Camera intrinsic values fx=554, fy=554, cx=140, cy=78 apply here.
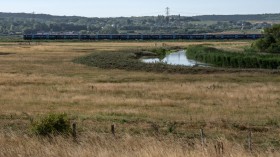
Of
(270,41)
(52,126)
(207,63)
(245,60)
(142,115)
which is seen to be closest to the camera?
(52,126)

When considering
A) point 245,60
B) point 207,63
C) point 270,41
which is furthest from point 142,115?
point 270,41

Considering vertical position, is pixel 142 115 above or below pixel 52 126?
below

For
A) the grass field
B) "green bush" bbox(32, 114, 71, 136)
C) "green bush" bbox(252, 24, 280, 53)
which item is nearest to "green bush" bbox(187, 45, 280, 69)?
"green bush" bbox(252, 24, 280, 53)

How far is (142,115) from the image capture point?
83.6 ft

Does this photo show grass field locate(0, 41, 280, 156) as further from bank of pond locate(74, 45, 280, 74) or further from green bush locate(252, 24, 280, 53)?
green bush locate(252, 24, 280, 53)

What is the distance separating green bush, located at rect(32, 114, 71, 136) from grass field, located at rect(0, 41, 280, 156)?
34cm

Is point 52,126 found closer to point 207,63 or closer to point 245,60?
point 245,60

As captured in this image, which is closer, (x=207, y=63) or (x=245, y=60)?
(x=245, y=60)

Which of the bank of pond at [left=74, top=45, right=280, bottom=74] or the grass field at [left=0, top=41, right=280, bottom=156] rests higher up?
the grass field at [left=0, top=41, right=280, bottom=156]

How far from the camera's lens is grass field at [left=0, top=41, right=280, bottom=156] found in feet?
37.4

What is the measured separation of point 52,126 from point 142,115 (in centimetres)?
1092

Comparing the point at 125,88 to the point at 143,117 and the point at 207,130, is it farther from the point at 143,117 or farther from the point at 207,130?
the point at 207,130

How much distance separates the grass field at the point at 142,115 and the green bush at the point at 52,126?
13.3 inches

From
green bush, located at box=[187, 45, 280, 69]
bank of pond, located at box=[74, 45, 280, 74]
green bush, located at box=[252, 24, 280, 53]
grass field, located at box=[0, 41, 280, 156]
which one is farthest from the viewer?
green bush, located at box=[252, 24, 280, 53]
